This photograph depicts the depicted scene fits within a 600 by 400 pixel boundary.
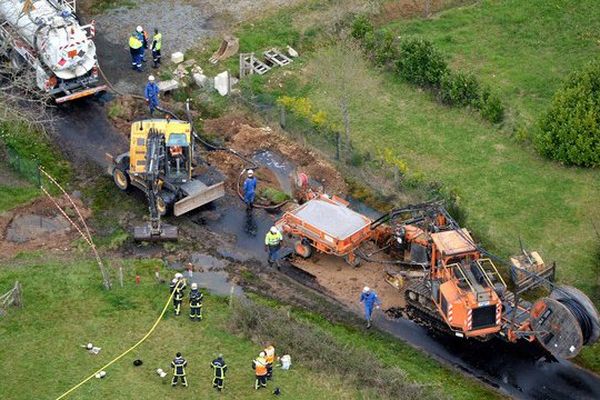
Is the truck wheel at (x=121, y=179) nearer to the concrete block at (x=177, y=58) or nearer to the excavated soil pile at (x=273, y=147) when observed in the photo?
the excavated soil pile at (x=273, y=147)

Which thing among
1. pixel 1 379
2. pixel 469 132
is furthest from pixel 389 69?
pixel 1 379

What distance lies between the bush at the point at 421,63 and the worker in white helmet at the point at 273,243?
942cm

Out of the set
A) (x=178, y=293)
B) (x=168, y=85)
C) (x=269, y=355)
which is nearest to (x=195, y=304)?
(x=178, y=293)

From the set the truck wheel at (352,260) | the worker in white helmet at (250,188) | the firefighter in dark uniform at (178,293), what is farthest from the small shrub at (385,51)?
the firefighter in dark uniform at (178,293)

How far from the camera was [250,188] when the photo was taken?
3070cm

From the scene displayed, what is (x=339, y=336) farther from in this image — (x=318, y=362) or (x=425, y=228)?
(x=425, y=228)

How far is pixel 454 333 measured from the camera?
2655 cm

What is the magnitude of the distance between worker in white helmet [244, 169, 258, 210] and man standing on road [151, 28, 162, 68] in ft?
25.1

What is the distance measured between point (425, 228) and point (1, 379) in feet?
36.0

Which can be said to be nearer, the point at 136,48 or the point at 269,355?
the point at 269,355

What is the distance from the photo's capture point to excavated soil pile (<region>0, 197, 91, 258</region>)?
29422mm

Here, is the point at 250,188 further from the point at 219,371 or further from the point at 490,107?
the point at 490,107

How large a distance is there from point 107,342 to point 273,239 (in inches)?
206

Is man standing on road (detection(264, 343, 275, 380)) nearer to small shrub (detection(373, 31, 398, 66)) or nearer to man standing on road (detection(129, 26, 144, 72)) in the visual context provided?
man standing on road (detection(129, 26, 144, 72))
